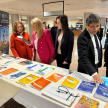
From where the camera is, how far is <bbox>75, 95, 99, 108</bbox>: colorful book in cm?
88

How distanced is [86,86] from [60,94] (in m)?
0.34

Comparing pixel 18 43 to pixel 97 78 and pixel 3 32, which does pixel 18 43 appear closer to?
pixel 3 32

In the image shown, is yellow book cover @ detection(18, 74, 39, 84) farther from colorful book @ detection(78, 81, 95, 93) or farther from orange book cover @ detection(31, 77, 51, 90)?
colorful book @ detection(78, 81, 95, 93)

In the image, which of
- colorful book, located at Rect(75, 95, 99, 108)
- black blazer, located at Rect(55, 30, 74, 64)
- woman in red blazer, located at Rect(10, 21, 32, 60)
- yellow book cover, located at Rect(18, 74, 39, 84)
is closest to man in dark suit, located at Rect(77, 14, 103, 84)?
colorful book, located at Rect(75, 95, 99, 108)

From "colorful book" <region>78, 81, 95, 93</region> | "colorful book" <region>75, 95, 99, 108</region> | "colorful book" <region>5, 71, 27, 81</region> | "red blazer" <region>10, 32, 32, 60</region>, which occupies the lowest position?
"colorful book" <region>75, 95, 99, 108</region>

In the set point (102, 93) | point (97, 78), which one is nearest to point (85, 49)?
point (97, 78)

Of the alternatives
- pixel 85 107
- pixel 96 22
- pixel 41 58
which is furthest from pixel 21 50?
pixel 85 107

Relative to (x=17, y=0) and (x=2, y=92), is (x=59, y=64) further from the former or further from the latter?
(x=17, y=0)

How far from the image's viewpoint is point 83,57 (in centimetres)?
125

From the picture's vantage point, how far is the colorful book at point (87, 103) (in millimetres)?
879

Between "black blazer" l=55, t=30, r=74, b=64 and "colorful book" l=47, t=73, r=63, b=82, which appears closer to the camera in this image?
"colorful book" l=47, t=73, r=63, b=82

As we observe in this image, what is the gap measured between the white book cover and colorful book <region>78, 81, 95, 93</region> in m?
0.13

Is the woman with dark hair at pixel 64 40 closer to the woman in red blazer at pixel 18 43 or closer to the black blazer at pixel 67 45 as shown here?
the black blazer at pixel 67 45

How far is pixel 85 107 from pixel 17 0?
5.39 metres
